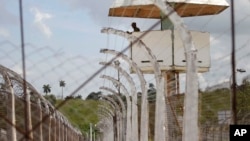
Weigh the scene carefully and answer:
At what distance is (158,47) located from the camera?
10.7m

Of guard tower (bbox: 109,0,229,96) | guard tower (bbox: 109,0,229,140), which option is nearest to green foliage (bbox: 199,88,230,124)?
guard tower (bbox: 109,0,229,140)

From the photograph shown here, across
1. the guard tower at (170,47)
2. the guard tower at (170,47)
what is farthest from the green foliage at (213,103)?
the guard tower at (170,47)

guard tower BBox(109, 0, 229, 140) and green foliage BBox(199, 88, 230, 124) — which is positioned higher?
guard tower BBox(109, 0, 229, 140)

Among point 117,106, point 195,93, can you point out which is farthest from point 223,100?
point 117,106

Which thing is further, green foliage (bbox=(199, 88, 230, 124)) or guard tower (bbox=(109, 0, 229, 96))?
guard tower (bbox=(109, 0, 229, 96))

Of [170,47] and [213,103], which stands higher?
[170,47]

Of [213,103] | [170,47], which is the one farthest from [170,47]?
[213,103]

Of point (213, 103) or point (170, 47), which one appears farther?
point (170, 47)

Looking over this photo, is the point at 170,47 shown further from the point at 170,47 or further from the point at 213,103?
the point at 213,103

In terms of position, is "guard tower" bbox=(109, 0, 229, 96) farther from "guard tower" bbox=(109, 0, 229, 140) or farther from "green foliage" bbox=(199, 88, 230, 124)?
"green foliage" bbox=(199, 88, 230, 124)

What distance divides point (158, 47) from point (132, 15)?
7.16ft

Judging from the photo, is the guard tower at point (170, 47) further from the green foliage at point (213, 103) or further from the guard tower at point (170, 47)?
the green foliage at point (213, 103)

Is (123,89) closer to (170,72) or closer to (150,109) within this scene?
(150,109)

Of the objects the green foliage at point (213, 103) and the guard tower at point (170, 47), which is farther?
the guard tower at point (170, 47)
